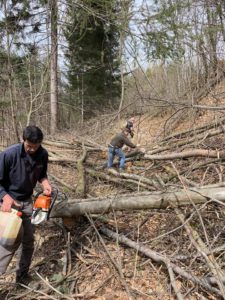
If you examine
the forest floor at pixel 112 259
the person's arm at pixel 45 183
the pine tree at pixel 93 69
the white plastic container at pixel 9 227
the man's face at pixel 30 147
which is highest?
the pine tree at pixel 93 69

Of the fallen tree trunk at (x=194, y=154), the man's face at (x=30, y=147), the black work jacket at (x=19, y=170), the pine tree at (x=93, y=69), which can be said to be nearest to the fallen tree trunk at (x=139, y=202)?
the black work jacket at (x=19, y=170)

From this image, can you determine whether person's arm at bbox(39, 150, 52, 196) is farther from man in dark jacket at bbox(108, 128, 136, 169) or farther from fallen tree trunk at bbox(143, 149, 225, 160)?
man in dark jacket at bbox(108, 128, 136, 169)

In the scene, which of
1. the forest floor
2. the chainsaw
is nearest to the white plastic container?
the chainsaw

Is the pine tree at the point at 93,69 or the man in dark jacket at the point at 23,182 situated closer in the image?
the man in dark jacket at the point at 23,182

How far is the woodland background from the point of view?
13.2 feet

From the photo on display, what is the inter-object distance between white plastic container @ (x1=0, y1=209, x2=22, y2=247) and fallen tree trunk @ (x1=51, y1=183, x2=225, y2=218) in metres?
1.06

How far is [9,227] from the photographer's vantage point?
3.89 m

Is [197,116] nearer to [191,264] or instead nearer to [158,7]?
[158,7]

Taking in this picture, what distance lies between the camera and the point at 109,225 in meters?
5.12

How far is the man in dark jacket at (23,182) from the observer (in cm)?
395

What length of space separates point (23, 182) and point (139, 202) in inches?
58.6

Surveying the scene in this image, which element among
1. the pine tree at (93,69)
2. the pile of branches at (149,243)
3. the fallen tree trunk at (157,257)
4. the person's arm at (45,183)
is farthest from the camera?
the pine tree at (93,69)

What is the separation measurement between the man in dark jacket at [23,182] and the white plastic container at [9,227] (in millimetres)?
62

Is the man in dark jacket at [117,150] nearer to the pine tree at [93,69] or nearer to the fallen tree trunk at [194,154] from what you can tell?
the fallen tree trunk at [194,154]
